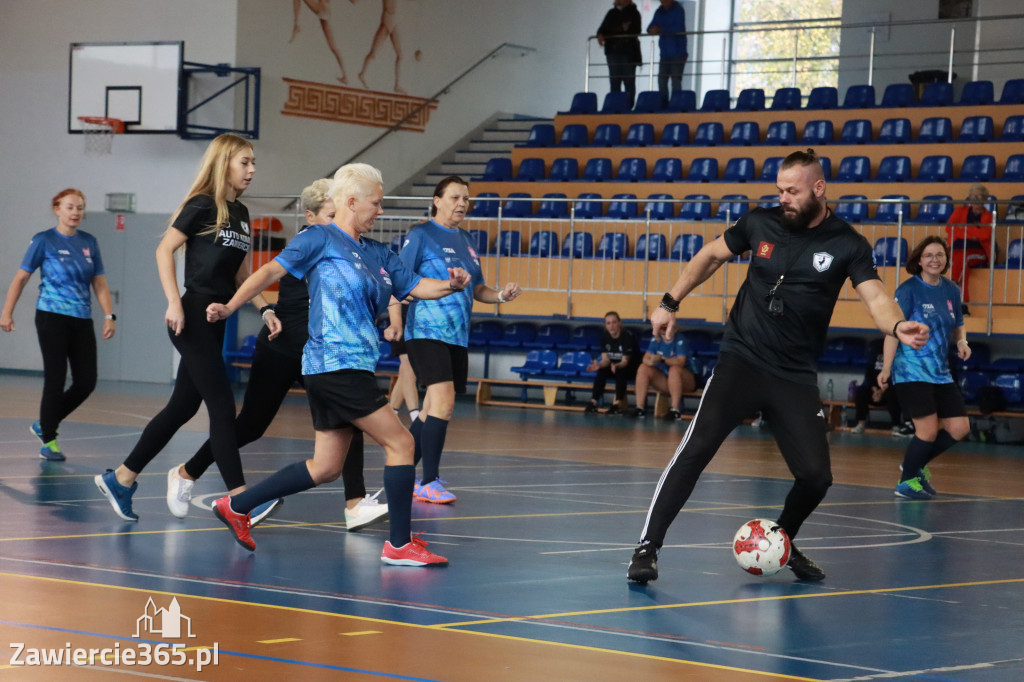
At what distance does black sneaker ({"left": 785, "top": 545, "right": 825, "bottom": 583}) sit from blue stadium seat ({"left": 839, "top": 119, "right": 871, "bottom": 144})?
16693mm

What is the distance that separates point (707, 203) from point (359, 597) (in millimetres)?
16116

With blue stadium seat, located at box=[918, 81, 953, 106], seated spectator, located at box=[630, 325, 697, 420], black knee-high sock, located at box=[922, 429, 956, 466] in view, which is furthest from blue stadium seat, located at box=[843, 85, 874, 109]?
black knee-high sock, located at box=[922, 429, 956, 466]

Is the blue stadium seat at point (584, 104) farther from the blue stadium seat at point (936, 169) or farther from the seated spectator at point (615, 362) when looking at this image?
the seated spectator at point (615, 362)

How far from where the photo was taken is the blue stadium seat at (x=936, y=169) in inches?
812

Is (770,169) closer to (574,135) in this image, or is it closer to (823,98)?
(823,98)

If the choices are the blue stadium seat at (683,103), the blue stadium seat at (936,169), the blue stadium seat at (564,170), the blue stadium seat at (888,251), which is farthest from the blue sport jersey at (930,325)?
the blue stadium seat at (683,103)

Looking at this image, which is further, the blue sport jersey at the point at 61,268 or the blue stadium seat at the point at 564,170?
the blue stadium seat at the point at 564,170

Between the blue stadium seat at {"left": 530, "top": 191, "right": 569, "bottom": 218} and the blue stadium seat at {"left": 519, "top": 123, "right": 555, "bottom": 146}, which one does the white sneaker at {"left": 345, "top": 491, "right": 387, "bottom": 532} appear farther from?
the blue stadium seat at {"left": 519, "top": 123, "right": 555, "bottom": 146}

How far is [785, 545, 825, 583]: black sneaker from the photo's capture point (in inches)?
263

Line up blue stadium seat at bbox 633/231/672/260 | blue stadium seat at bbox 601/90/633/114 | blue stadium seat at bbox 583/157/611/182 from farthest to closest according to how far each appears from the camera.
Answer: blue stadium seat at bbox 601/90/633/114
blue stadium seat at bbox 583/157/611/182
blue stadium seat at bbox 633/231/672/260

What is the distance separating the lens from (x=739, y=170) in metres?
22.0

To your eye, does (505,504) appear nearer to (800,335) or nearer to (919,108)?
(800,335)

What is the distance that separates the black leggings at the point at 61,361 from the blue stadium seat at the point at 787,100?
15924 millimetres

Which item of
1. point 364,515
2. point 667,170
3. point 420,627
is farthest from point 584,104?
point 420,627
